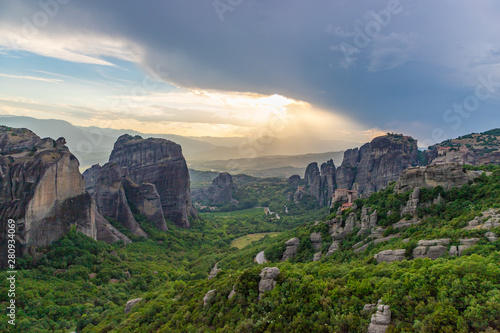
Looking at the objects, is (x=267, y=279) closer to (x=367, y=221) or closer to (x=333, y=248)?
(x=333, y=248)

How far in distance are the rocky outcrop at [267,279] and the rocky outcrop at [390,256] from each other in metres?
8.63

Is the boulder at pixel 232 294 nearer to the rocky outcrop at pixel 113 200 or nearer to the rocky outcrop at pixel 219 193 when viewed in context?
the rocky outcrop at pixel 113 200

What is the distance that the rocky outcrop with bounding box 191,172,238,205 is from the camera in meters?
139

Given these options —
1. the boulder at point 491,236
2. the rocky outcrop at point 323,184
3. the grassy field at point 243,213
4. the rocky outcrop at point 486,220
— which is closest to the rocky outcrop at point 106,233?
the rocky outcrop at point 486,220

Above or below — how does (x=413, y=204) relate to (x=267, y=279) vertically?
above

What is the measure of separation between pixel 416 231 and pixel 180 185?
63.4 m

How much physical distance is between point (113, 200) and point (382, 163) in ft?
244

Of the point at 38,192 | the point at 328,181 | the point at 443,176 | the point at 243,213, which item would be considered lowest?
the point at 243,213

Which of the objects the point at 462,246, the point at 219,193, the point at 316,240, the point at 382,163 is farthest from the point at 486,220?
the point at 219,193

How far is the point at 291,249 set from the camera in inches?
1511

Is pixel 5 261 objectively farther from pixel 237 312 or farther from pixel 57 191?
pixel 237 312

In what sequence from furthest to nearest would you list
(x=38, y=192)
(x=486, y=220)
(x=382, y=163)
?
(x=382, y=163)
(x=38, y=192)
(x=486, y=220)

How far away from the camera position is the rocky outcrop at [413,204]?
31.0 metres

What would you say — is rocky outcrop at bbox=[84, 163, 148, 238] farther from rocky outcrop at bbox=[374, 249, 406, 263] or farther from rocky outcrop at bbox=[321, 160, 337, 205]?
rocky outcrop at bbox=[321, 160, 337, 205]
